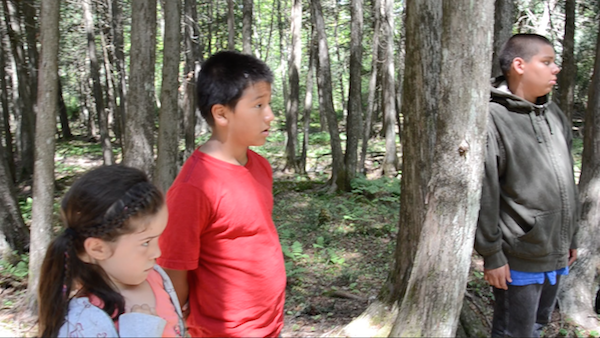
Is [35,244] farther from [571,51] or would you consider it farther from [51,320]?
[571,51]

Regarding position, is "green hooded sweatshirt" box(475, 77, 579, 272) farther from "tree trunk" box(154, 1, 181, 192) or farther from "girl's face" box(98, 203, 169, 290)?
"tree trunk" box(154, 1, 181, 192)

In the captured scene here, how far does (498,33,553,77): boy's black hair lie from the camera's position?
2820 mm

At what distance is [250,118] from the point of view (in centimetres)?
205

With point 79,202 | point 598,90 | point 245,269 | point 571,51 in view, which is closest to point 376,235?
point 598,90

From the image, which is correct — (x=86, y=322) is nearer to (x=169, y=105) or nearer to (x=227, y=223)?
(x=227, y=223)

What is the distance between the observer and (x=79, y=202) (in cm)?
149

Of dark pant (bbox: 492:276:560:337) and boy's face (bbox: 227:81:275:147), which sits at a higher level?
boy's face (bbox: 227:81:275:147)

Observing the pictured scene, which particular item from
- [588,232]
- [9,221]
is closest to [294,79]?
[9,221]

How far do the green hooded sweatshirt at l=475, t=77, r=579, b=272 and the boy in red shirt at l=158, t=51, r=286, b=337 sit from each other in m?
1.35

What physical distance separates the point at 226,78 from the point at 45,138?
4046mm

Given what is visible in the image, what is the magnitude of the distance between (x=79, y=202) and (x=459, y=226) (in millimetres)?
1995

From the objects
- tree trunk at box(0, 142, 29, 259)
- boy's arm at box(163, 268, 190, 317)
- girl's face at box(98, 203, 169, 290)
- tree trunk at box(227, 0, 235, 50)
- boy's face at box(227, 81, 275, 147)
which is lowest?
tree trunk at box(0, 142, 29, 259)

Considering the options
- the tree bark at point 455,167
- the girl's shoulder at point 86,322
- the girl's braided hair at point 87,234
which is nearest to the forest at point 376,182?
the tree bark at point 455,167

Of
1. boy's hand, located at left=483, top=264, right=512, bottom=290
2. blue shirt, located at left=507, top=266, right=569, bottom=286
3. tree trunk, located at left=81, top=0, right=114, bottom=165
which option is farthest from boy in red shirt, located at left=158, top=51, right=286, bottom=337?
tree trunk, located at left=81, top=0, right=114, bottom=165
